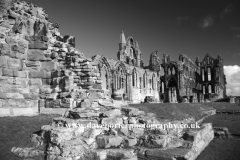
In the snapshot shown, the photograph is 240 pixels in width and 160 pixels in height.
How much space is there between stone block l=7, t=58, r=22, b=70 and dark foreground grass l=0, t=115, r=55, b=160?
245 cm

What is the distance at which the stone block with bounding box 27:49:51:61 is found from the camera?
27.1 feet

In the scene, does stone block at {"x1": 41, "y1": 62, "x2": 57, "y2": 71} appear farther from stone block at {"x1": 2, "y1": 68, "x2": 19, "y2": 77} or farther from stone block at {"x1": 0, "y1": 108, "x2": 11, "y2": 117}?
stone block at {"x1": 0, "y1": 108, "x2": 11, "y2": 117}

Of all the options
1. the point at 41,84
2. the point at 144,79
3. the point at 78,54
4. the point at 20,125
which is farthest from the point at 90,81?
the point at 144,79

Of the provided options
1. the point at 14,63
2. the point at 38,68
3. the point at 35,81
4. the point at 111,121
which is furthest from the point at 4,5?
the point at 111,121

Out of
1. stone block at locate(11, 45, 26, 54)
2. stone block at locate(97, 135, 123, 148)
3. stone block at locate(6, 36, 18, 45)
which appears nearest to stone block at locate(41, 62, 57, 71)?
stone block at locate(11, 45, 26, 54)

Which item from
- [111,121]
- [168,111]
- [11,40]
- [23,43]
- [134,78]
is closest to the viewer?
[111,121]

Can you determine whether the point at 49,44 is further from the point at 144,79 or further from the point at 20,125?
the point at 144,79

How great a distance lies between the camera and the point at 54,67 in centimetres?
841

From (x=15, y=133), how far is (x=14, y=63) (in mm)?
3554

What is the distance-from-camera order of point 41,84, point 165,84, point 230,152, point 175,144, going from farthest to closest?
point 165,84 → point 41,84 → point 230,152 → point 175,144

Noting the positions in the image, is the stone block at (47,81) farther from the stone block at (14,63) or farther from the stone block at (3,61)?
the stone block at (3,61)

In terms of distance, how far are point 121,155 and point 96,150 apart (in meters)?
0.58

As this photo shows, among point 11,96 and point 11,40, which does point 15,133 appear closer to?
point 11,96

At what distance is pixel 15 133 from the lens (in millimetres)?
5141
